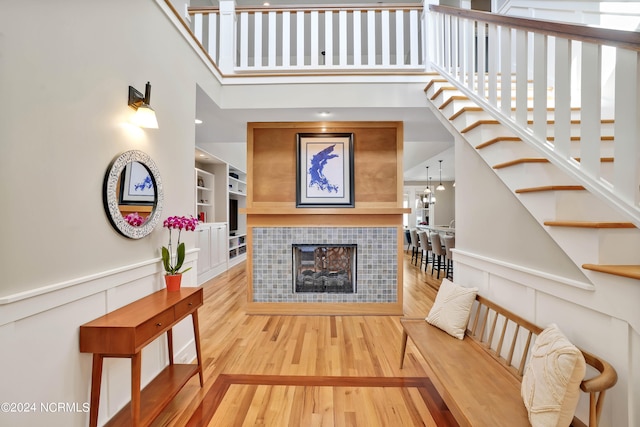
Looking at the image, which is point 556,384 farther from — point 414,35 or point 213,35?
point 213,35

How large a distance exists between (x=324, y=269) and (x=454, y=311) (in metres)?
2.01

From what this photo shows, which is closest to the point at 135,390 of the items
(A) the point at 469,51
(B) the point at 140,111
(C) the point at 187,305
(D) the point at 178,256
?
(C) the point at 187,305

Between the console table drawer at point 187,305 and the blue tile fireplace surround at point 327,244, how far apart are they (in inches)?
66.7

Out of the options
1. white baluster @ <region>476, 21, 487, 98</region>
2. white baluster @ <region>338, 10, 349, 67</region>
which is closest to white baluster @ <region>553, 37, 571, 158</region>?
white baluster @ <region>476, 21, 487, 98</region>

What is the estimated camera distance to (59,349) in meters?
1.33

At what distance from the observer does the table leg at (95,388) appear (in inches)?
57.2

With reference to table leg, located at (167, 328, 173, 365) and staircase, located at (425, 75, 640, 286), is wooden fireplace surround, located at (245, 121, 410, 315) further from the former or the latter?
table leg, located at (167, 328, 173, 365)

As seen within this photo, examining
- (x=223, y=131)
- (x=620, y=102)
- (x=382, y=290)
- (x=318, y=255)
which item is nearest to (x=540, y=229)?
(x=620, y=102)

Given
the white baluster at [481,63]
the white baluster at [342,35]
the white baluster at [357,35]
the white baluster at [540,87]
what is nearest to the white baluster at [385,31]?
the white baluster at [357,35]

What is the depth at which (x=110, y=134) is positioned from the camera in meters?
1.65

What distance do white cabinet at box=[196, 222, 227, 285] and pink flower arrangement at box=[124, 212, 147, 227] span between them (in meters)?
3.32

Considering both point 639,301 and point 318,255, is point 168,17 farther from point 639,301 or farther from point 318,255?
point 639,301

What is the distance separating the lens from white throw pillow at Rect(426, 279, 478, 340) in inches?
85.0

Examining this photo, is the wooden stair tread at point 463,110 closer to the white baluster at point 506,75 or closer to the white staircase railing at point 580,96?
the white staircase railing at point 580,96
